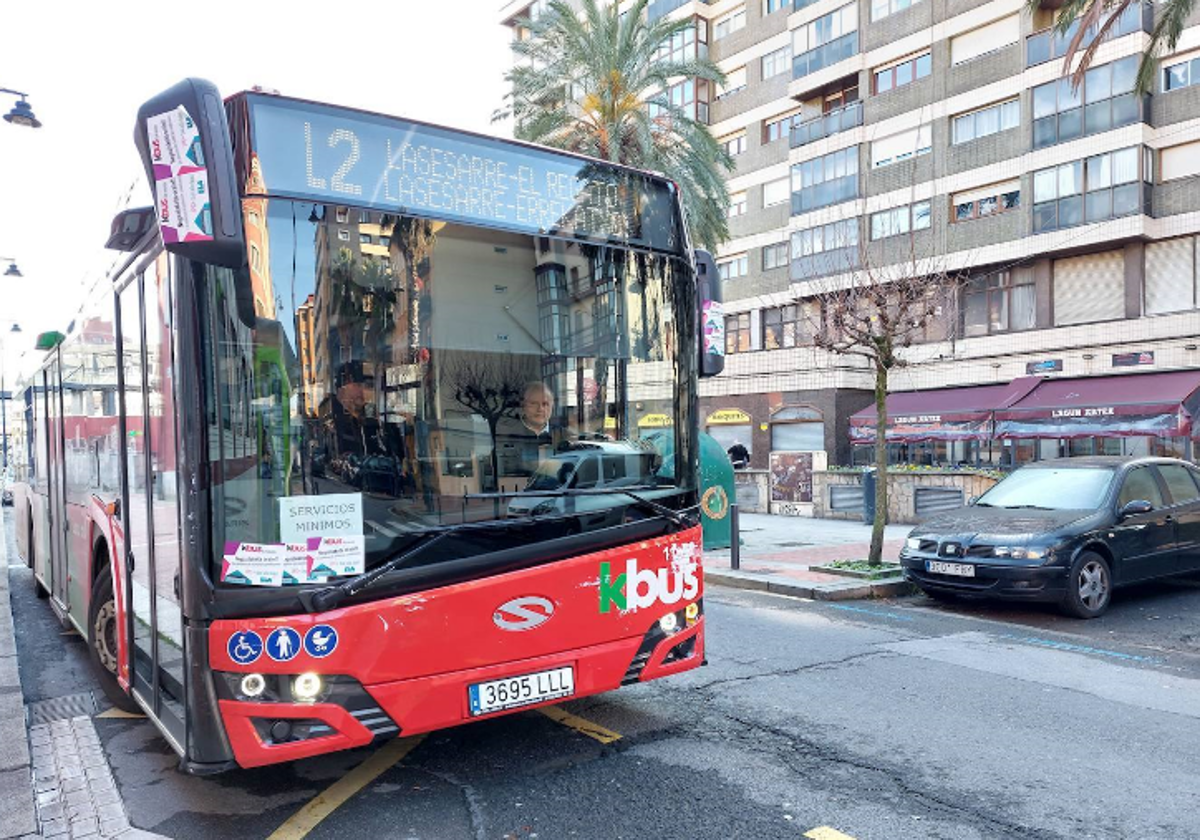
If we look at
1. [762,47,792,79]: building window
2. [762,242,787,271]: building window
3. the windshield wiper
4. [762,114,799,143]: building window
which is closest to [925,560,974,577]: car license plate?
the windshield wiper

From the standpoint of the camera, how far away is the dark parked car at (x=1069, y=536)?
841 cm

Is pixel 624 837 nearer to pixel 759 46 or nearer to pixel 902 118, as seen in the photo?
pixel 902 118

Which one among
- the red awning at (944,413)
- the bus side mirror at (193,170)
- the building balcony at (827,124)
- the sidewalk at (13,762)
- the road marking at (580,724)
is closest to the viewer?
the bus side mirror at (193,170)

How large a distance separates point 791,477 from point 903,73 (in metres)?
16.7

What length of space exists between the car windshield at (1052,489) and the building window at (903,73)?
23.1 meters

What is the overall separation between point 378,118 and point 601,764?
3284mm

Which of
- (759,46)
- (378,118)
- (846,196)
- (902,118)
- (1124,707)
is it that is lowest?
(1124,707)

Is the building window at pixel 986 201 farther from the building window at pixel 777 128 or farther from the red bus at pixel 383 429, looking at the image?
the red bus at pixel 383 429

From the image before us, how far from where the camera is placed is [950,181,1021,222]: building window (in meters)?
26.9

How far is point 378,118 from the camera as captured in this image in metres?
3.93

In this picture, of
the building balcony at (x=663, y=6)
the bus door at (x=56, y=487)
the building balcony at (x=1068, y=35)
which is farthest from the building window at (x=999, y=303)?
the bus door at (x=56, y=487)

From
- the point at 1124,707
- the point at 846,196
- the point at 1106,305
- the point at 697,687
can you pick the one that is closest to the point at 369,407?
the point at 697,687

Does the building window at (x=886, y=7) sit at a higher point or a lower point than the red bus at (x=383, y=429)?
higher

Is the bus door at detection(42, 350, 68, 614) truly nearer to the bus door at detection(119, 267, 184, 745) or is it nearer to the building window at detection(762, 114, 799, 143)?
the bus door at detection(119, 267, 184, 745)
